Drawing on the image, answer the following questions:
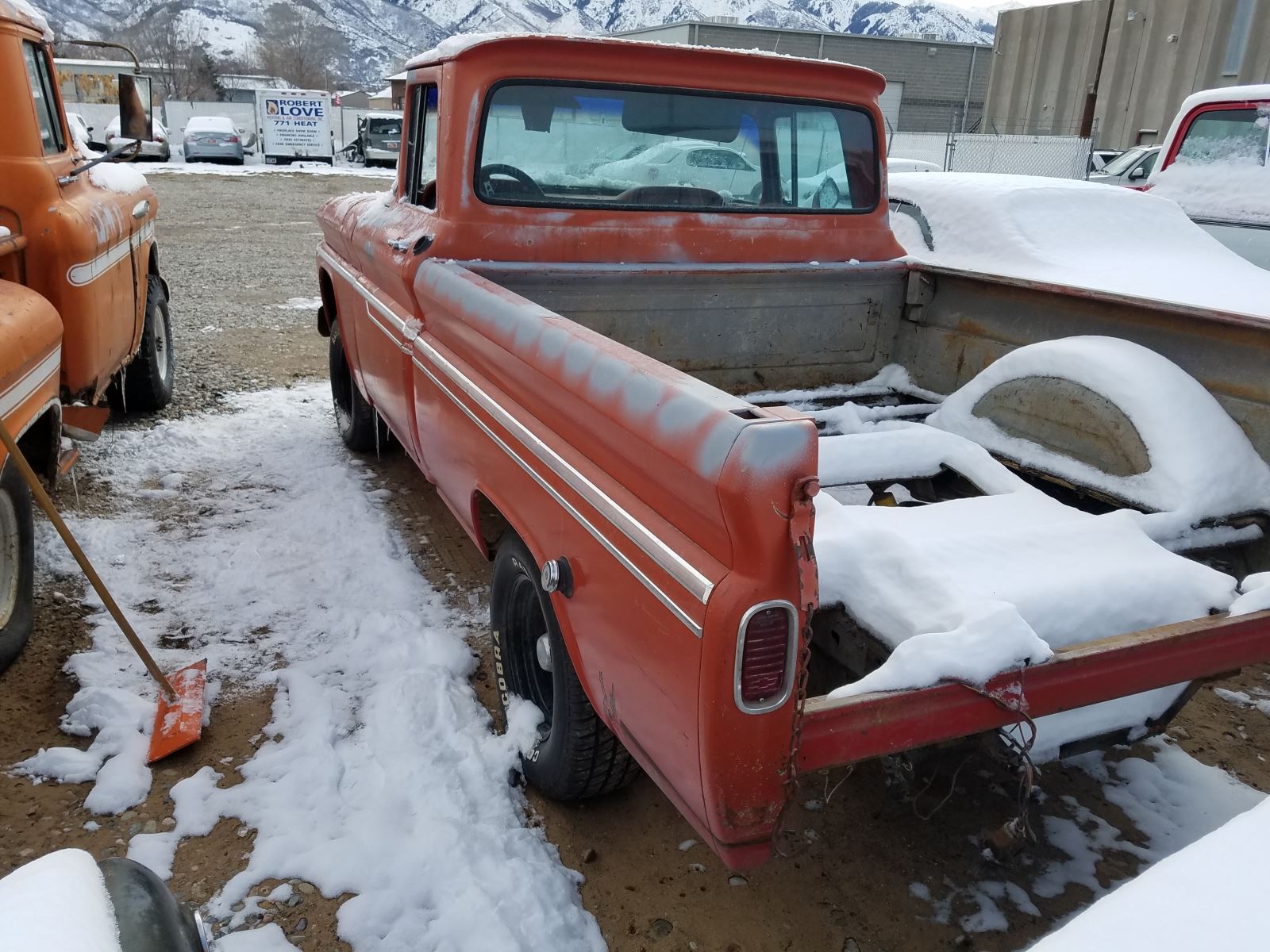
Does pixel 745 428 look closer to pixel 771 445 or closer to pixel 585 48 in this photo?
pixel 771 445

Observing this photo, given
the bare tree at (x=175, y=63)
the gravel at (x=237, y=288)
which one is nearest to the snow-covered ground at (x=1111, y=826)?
the gravel at (x=237, y=288)

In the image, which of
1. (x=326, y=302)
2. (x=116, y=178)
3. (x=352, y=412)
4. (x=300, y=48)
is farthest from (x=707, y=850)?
(x=300, y=48)

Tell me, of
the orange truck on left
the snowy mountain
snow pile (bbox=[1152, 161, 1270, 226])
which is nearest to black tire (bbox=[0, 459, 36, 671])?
the orange truck on left

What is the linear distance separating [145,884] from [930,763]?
60.5 inches

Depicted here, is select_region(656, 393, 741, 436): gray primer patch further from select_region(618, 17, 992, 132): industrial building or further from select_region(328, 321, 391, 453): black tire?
select_region(618, 17, 992, 132): industrial building

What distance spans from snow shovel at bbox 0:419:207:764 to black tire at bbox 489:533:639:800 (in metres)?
0.98

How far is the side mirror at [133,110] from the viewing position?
4371 mm

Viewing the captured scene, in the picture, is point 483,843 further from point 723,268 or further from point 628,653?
point 723,268

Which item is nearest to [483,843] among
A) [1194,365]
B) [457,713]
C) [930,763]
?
[457,713]

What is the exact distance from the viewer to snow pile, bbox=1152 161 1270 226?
5.96 m

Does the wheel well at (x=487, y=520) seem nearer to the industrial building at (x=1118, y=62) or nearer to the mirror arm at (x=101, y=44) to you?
the mirror arm at (x=101, y=44)

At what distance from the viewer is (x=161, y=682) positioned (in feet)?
9.95

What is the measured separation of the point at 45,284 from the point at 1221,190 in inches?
265

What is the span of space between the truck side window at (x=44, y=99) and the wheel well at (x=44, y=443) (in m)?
1.25
